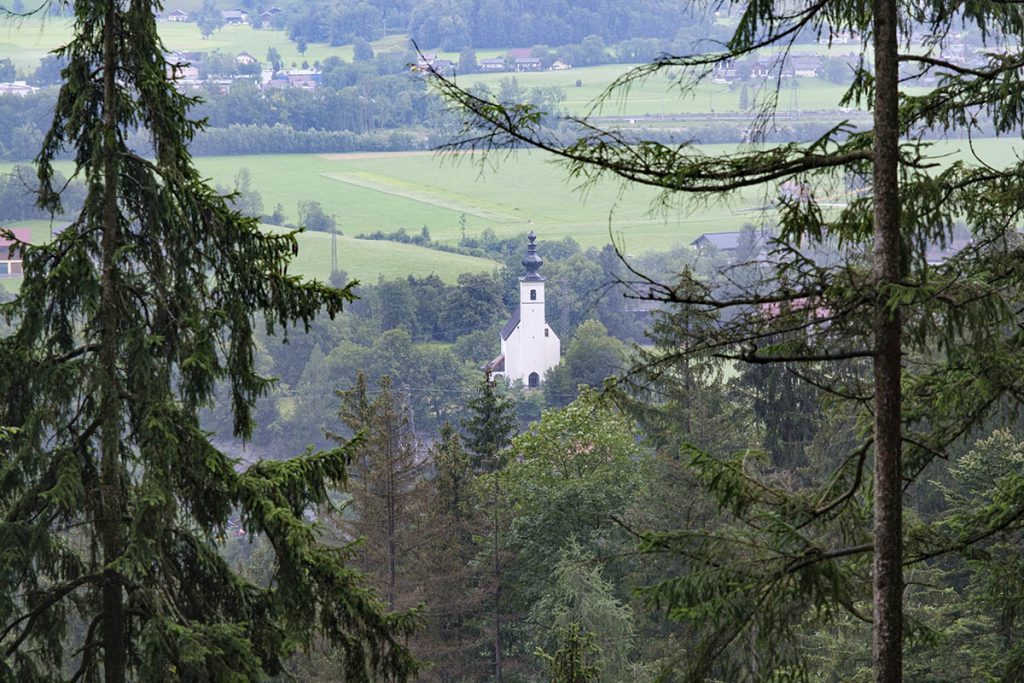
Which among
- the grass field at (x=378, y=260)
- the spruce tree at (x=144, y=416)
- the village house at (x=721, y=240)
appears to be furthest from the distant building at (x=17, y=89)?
the spruce tree at (x=144, y=416)

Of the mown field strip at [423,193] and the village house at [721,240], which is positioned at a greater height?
the mown field strip at [423,193]

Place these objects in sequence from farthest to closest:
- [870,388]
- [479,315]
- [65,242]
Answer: [479,315], [65,242], [870,388]

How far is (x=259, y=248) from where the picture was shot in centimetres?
859

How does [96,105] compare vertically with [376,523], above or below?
above

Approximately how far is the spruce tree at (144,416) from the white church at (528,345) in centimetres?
9441

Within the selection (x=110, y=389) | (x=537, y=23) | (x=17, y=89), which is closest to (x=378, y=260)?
(x=17, y=89)

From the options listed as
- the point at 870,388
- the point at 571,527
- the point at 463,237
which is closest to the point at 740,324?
the point at 870,388

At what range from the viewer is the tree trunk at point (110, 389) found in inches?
326

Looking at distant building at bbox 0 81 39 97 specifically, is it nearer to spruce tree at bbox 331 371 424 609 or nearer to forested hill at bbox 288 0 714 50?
forested hill at bbox 288 0 714 50

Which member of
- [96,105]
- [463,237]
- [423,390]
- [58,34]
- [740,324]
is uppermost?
[58,34]

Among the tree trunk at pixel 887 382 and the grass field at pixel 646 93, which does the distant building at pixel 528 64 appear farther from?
the tree trunk at pixel 887 382

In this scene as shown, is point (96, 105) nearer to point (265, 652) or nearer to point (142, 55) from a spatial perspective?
point (142, 55)

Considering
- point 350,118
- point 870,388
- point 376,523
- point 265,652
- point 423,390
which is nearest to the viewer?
point 870,388

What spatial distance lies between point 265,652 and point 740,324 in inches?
176
